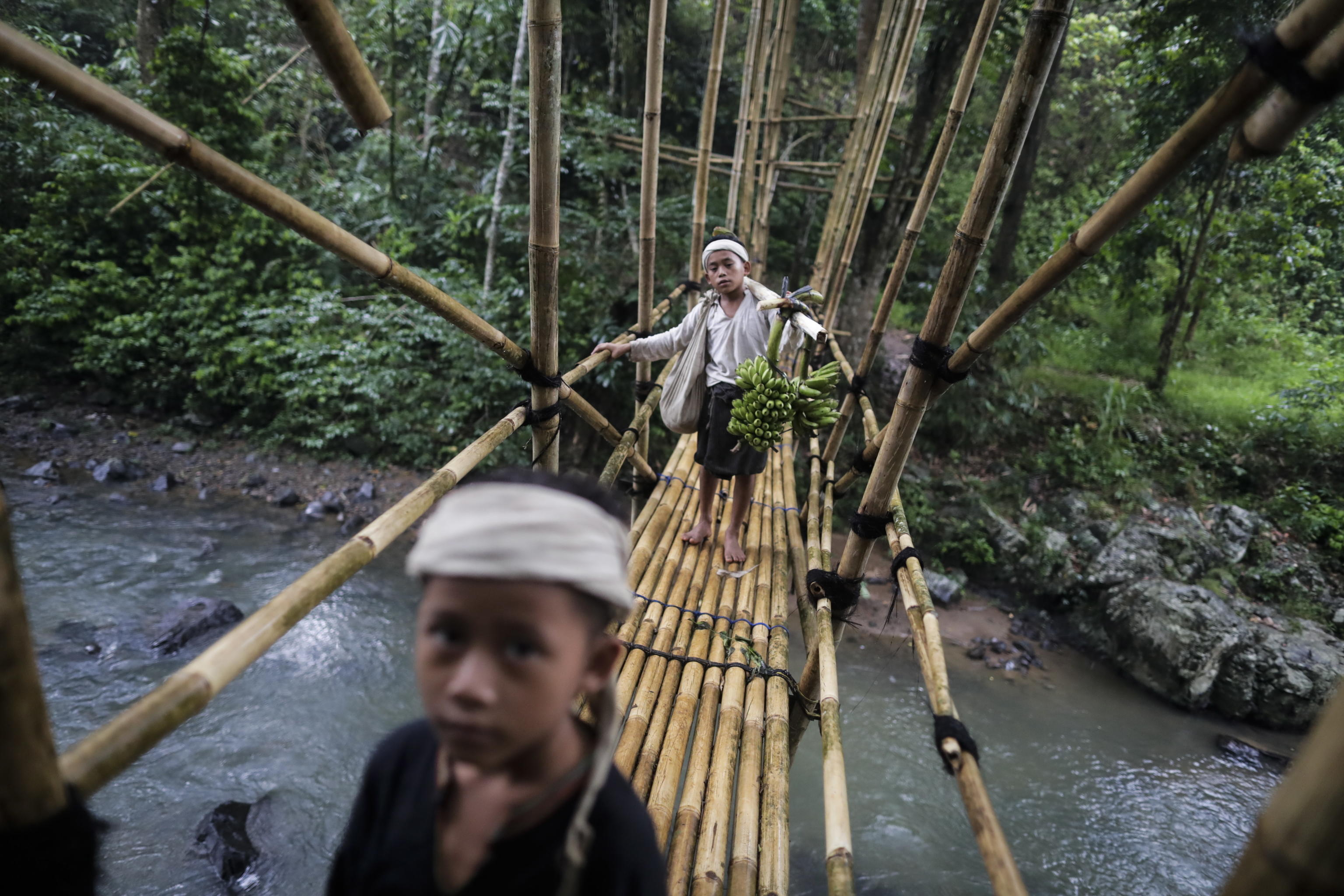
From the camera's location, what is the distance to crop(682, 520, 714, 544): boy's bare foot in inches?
119

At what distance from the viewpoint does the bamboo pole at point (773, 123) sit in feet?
17.3

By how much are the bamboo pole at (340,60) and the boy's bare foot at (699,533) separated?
220 centimetres

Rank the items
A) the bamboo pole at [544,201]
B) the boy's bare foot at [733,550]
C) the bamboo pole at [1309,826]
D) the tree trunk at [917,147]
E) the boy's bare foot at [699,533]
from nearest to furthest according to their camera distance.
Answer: the bamboo pole at [1309,826] < the bamboo pole at [544,201] < the boy's bare foot at [733,550] < the boy's bare foot at [699,533] < the tree trunk at [917,147]

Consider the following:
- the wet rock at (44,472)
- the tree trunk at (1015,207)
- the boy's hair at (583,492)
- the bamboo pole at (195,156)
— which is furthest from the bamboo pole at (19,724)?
the tree trunk at (1015,207)

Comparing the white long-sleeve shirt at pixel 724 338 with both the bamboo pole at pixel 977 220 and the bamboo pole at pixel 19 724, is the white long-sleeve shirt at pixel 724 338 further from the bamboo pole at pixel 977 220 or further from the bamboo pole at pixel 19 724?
the bamboo pole at pixel 19 724

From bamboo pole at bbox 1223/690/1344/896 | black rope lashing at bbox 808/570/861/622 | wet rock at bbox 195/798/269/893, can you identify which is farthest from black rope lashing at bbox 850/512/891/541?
wet rock at bbox 195/798/269/893

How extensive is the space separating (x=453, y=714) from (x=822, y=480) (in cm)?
277

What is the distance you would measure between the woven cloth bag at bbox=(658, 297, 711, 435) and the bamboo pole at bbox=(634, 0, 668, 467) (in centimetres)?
28

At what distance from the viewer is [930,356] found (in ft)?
5.82

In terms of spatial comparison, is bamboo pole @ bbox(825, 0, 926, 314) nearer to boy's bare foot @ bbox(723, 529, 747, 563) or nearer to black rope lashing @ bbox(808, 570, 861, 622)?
boy's bare foot @ bbox(723, 529, 747, 563)

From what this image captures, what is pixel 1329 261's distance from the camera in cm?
614

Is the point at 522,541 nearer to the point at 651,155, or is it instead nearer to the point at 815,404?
the point at 815,404

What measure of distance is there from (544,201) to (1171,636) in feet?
21.2

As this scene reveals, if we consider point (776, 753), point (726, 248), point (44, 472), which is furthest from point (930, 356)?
point (44, 472)
